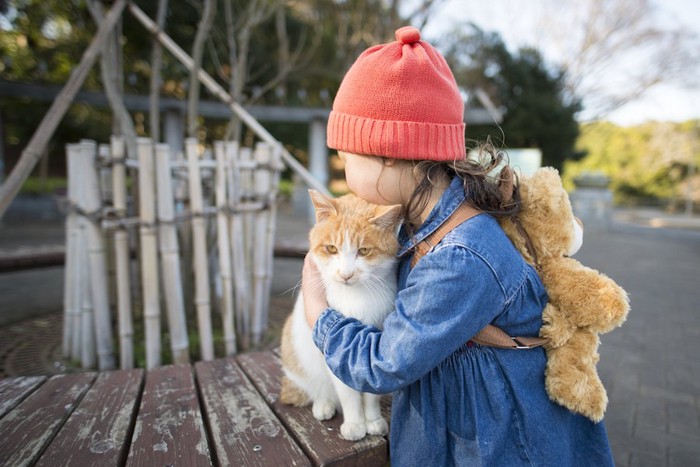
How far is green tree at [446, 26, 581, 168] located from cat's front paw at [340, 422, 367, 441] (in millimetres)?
12164

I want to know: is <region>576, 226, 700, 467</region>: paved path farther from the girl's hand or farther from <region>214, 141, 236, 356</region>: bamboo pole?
<region>214, 141, 236, 356</region>: bamboo pole

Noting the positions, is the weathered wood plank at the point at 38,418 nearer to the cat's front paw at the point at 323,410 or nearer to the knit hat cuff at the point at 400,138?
the cat's front paw at the point at 323,410

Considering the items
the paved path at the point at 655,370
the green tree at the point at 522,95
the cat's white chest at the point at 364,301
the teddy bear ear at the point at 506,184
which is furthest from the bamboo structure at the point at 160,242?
the green tree at the point at 522,95

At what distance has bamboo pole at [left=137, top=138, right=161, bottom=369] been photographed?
91.1 inches

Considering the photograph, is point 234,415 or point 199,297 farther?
point 199,297

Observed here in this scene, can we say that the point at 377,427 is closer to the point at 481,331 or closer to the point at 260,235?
the point at 481,331

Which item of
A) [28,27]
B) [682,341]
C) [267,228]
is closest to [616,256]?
[682,341]

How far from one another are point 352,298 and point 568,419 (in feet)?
2.29

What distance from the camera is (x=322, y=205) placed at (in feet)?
4.62

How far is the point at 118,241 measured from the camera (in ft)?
8.00

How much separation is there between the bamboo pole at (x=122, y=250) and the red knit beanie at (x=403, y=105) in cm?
175

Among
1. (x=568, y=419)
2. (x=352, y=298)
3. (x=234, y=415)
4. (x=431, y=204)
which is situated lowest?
(x=234, y=415)

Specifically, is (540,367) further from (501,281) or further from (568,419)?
(501,281)

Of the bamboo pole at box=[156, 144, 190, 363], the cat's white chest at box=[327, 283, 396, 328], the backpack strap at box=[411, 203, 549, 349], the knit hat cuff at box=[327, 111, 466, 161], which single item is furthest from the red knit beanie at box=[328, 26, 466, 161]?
the bamboo pole at box=[156, 144, 190, 363]
